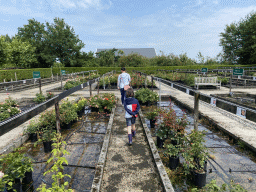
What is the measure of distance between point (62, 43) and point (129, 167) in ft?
129

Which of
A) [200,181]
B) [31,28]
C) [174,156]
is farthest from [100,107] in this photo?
[31,28]

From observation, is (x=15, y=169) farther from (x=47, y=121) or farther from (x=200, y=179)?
(x=200, y=179)

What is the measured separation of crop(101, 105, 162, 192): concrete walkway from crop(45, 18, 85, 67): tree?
35931 mm

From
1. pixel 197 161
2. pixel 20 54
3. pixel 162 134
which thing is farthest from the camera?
pixel 20 54

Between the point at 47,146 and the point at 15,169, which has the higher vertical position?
the point at 15,169

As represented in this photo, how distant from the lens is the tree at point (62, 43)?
37500 millimetres

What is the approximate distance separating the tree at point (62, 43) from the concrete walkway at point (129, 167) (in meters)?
35.9

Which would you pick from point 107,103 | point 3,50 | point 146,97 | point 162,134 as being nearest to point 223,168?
point 162,134

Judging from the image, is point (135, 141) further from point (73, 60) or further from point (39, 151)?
point (73, 60)

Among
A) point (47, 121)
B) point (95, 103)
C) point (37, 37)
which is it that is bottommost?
point (47, 121)

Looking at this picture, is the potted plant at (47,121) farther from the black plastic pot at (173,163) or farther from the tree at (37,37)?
the tree at (37,37)

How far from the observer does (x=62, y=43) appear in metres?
37.7

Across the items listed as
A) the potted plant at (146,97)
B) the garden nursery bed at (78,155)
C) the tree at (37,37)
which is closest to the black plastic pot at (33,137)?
the garden nursery bed at (78,155)

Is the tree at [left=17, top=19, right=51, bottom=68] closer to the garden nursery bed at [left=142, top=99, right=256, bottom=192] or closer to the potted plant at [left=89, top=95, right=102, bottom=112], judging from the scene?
the potted plant at [left=89, top=95, right=102, bottom=112]
